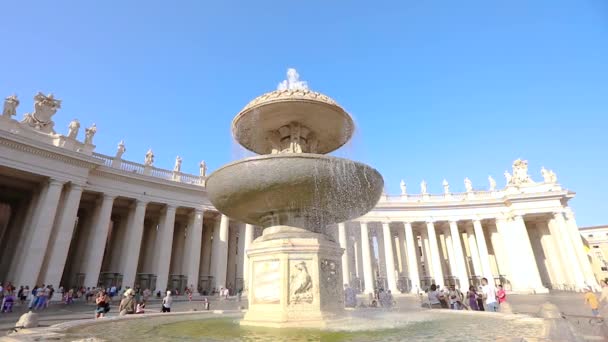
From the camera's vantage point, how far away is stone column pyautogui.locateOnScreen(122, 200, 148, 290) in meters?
26.1

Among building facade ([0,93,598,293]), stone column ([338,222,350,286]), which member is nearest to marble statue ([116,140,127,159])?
building facade ([0,93,598,293])

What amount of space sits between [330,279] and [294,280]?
0.86 m

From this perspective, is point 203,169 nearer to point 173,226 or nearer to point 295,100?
point 173,226

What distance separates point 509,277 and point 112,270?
144ft

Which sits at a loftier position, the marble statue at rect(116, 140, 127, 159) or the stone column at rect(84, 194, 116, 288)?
the marble statue at rect(116, 140, 127, 159)

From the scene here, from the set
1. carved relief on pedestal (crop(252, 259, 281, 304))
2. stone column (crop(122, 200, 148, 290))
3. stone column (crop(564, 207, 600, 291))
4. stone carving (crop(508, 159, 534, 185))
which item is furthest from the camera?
stone carving (crop(508, 159, 534, 185))

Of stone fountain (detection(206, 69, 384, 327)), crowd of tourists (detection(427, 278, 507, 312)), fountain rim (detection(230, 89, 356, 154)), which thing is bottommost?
crowd of tourists (detection(427, 278, 507, 312))

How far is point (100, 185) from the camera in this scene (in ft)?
86.6

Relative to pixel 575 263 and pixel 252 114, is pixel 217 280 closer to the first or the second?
pixel 252 114

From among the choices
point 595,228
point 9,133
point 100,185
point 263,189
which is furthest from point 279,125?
point 595,228

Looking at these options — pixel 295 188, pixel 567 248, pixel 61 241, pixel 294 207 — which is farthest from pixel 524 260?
pixel 61 241

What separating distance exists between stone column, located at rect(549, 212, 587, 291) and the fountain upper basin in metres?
41.0

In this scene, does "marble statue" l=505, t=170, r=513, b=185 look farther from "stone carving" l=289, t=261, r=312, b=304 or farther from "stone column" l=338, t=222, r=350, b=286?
"stone carving" l=289, t=261, r=312, b=304

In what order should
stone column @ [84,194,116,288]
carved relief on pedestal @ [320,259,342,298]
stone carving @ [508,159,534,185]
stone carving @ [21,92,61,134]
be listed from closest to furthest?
1. carved relief on pedestal @ [320,259,342,298]
2. stone carving @ [21,92,61,134]
3. stone column @ [84,194,116,288]
4. stone carving @ [508,159,534,185]
